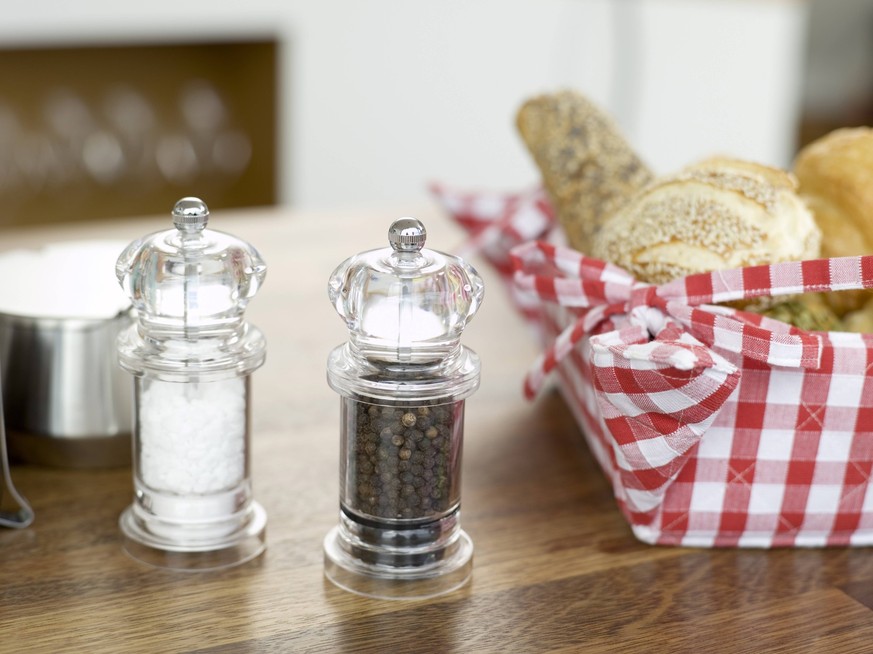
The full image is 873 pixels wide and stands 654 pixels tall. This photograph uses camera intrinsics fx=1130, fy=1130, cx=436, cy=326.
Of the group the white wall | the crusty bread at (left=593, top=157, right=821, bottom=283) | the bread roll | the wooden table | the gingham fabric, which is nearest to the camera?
the wooden table

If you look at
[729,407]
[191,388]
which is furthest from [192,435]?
[729,407]

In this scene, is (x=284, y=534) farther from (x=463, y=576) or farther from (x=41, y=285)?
(x=41, y=285)

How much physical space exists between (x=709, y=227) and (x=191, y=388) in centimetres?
32

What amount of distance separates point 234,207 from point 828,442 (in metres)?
1.95

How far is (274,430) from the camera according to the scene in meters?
0.78

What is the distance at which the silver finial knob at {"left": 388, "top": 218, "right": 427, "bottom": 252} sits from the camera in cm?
56

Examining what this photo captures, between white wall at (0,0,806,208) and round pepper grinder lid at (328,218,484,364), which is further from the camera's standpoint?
white wall at (0,0,806,208)

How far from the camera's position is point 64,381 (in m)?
0.68

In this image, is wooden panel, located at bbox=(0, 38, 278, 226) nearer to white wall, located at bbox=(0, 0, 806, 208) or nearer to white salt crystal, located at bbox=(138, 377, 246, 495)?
white wall, located at bbox=(0, 0, 806, 208)

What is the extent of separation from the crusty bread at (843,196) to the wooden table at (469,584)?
204 millimetres

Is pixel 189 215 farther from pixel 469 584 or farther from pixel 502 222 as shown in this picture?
pixel 502 222

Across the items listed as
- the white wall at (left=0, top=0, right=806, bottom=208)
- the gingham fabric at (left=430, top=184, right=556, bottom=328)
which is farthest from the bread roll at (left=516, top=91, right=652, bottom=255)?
the white wall at (left=0, top=0, right=806, bottom=208)

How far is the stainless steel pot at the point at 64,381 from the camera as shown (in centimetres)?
68

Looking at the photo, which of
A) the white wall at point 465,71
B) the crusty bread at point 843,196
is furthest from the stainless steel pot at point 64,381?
the white wall at point 465,71
